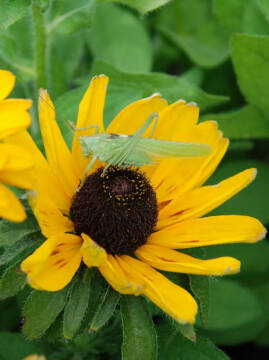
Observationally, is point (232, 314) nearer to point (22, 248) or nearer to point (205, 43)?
point (22, 248)

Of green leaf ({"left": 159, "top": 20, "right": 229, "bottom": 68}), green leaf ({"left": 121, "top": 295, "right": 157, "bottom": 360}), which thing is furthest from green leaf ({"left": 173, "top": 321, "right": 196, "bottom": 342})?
green leaf ({"left": 159, "top": 20, "right": 229, "bottom": 68})

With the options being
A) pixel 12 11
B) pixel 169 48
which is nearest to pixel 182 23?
pixel 169 48

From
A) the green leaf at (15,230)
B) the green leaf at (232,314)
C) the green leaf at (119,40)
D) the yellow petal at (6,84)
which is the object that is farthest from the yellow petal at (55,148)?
the green leaf at (119,40)

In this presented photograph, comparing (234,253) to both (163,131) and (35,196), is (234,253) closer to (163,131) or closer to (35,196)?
(163,131)

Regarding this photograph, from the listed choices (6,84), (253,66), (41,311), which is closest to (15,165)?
(6,84)

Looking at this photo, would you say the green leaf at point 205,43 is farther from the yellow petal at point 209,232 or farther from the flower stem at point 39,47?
the yellow petal at point 209,232
